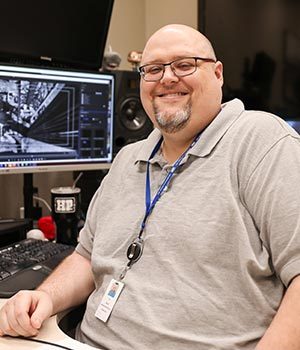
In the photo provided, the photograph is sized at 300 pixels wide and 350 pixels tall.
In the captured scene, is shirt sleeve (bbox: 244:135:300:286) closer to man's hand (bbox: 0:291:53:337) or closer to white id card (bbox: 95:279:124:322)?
white id card (bbox: 95:279:124:322)

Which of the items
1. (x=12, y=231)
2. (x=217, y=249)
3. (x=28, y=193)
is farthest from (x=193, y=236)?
(x=28, y=193)

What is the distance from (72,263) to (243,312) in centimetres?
52

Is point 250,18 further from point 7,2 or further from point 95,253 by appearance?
point 95,253

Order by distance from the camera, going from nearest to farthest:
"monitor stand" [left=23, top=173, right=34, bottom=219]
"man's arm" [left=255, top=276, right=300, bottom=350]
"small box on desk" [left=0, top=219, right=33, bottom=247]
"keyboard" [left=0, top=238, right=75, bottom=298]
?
"man's arm" [left=255, top=276, right=300, bottom=350] < "keyboard" [left=0, top=238, right=75, bottom=298] < "small box on desk" [left=0, top=219, right=33, bottom=247] < "monitor stand" [left=23, top=173, right=34, bottom=219]

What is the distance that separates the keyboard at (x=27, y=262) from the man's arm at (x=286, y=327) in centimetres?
61

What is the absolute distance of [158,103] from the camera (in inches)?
48.5

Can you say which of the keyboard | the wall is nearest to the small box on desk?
the keyboard

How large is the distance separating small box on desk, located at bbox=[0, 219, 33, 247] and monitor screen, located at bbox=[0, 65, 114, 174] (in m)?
0.21

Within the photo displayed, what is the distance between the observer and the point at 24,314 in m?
0.98

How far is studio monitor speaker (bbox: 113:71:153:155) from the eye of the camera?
2.08 m

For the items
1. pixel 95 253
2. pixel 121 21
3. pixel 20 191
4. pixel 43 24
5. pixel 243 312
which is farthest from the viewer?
pixel 121 21

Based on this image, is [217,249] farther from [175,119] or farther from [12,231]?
[12,231]

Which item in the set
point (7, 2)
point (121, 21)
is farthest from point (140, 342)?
point (121, 21)

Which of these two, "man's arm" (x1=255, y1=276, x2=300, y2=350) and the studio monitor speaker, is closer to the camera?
"man's arm" (x1=255, y1=276, x2=300, y2=350)
